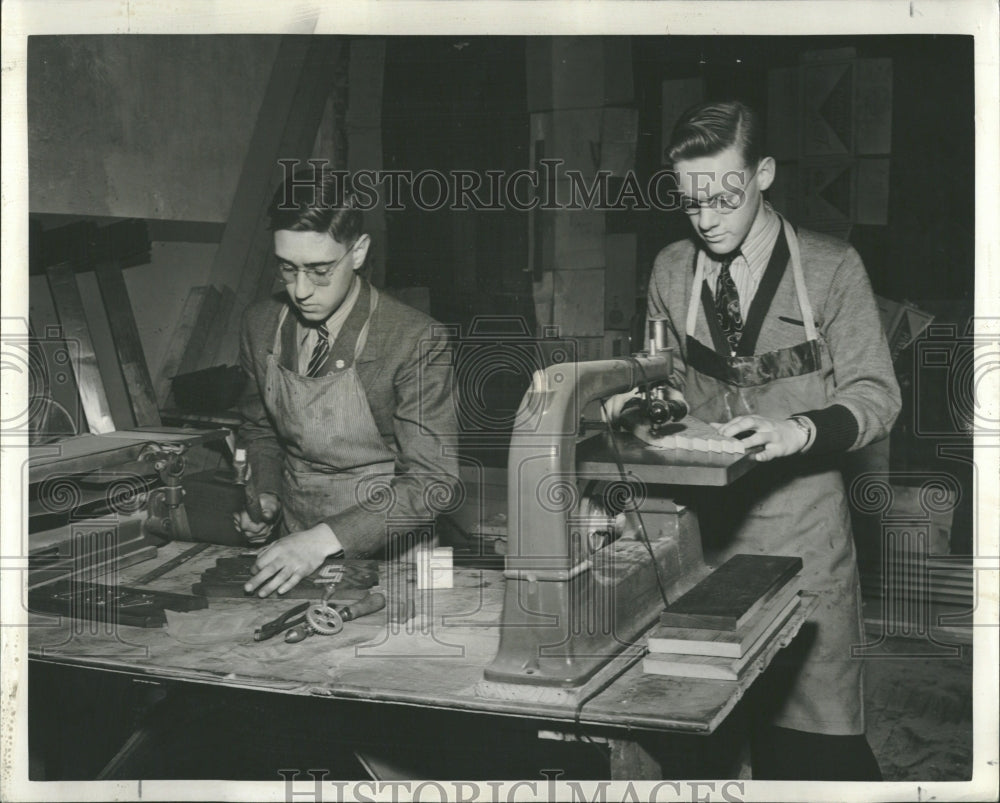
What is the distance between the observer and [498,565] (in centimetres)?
244

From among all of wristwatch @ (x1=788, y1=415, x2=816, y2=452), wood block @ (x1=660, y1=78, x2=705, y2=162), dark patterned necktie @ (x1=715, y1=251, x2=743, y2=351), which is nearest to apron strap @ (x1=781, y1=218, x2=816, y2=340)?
dark patterned necktie @ (x1=715, y1=251, x2=743, y2=351)

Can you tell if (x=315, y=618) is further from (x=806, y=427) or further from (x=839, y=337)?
(x=839, y=337)

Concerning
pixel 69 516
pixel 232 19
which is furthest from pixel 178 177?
pixel 69 516

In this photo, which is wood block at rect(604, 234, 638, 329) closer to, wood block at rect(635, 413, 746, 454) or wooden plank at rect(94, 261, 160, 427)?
wood block at rect(635, 413, 746, 454)

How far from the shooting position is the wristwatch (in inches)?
88.4

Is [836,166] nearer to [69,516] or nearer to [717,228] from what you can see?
[717,228]

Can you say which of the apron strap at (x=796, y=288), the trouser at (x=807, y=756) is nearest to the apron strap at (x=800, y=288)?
the apron strap at (x=796, y=288)

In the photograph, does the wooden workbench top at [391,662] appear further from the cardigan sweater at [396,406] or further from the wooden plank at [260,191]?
the wooden plank at [260,191]

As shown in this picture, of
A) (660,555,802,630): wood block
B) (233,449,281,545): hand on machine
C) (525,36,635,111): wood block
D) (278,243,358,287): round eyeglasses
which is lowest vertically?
(660,555,802,630): wood block

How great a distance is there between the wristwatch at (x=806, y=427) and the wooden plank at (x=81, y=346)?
5.87ft

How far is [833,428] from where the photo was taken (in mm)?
2330

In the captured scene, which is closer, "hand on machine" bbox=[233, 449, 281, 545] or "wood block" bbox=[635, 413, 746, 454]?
"wood block" bbox=[635, 413, 746, 454]

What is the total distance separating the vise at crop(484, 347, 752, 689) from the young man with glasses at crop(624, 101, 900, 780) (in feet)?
2.06

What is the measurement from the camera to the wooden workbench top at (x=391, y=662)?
1.60 m
